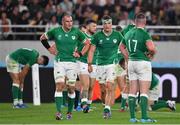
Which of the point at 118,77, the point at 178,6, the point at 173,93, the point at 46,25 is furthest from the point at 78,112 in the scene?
the point at 178,6

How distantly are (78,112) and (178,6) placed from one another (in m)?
10.4

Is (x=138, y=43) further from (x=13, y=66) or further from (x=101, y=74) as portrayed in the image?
(x=13, y=66)

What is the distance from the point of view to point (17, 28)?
32.3m

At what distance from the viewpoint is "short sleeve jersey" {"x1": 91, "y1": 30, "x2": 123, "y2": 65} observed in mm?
21891

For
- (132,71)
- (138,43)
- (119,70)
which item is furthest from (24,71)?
(138,43)

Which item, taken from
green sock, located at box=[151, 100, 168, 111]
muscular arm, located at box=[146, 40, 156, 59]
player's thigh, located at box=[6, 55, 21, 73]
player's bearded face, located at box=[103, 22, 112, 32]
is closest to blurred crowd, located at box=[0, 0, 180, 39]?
player's thigh, located at box=[6, 55, 21, 73]

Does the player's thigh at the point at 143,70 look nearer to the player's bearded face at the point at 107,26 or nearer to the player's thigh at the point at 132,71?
the player's thigh at the point at 132,71

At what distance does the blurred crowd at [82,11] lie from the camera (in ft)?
106

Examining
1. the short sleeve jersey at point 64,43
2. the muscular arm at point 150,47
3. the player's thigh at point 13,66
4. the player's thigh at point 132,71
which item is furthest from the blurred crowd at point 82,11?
the muscular arm at point 150,47

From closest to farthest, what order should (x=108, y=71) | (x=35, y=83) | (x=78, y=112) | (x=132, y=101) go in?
1. (x=132, y=101)
2. (x=108, y=71)
3. (x=78, y=112)
4. (x=35, y=83)

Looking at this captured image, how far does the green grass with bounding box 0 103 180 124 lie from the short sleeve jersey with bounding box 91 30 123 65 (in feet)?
4.88

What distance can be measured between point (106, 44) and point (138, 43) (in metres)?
2.01

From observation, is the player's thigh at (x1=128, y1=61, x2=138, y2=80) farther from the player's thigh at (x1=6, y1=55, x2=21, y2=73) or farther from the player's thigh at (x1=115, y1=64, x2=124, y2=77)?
the player's thigh at (x1=6, y1=55, x2=21, y2=73)

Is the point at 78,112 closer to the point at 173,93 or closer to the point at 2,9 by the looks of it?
the point at 173,93
